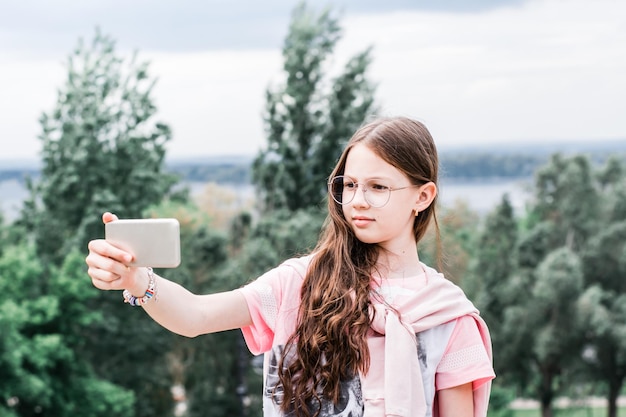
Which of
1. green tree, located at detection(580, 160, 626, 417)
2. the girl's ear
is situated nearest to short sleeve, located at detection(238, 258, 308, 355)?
the girl's ear

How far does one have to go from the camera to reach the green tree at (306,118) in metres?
30.8

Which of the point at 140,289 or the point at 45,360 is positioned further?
the point at 45,360

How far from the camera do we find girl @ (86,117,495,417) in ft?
6.79

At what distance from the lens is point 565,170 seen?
32.6m

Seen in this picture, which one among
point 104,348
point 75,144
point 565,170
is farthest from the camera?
point 565,170

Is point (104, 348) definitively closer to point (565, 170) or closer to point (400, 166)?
point (565, 170)

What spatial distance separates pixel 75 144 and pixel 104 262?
91.6 ft

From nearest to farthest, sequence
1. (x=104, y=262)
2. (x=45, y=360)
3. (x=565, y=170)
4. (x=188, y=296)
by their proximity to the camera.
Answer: (x=104, y=262)
(x=188, y=296)
(x=45, y=360)
(x=565, y=170)

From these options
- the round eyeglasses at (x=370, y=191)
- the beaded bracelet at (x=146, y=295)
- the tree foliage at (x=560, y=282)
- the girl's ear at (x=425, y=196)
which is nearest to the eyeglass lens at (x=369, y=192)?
the round eyeglasses at (x=370, y=191)

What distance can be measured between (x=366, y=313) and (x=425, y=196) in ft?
1.13

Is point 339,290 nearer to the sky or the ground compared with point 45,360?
nearer to the sky

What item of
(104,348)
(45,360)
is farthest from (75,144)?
(45,360)

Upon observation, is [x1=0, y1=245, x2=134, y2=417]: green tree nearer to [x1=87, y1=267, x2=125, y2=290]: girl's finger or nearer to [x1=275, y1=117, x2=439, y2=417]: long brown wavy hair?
[x1=275, y1=117, x2=439, y2=417]: long brown wavy hair

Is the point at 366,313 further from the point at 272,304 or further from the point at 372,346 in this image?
the point at 272,304
